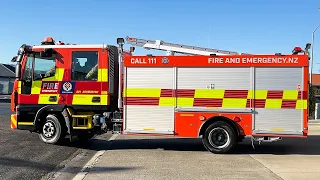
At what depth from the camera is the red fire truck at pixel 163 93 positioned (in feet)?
31.3

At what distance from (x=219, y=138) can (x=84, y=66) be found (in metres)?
4.17

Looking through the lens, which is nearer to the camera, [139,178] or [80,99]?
[139,178]

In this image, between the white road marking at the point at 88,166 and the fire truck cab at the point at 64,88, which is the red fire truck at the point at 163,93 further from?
the white road marking at the point at 88,166

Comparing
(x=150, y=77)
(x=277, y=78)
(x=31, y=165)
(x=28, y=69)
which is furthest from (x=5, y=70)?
(x=277, y=78)

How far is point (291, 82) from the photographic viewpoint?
9.49 metres

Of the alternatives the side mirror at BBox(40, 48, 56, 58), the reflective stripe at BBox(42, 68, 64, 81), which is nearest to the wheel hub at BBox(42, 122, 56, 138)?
the reflective stripe at BBox(42, 68, 64, 81)

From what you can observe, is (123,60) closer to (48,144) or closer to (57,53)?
(57,53)

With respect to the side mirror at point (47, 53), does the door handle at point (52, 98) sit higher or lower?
lower

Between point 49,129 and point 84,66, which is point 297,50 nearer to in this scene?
point 84,66

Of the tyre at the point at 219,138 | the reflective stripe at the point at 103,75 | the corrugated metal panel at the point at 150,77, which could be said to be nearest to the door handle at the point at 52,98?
the reflective stripe at the point at 103,75

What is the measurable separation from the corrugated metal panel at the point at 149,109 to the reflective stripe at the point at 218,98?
0.14m

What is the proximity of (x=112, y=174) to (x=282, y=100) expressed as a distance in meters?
4.82

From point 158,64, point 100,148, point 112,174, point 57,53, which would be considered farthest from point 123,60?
point 112,174

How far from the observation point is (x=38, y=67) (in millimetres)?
→ 10648
